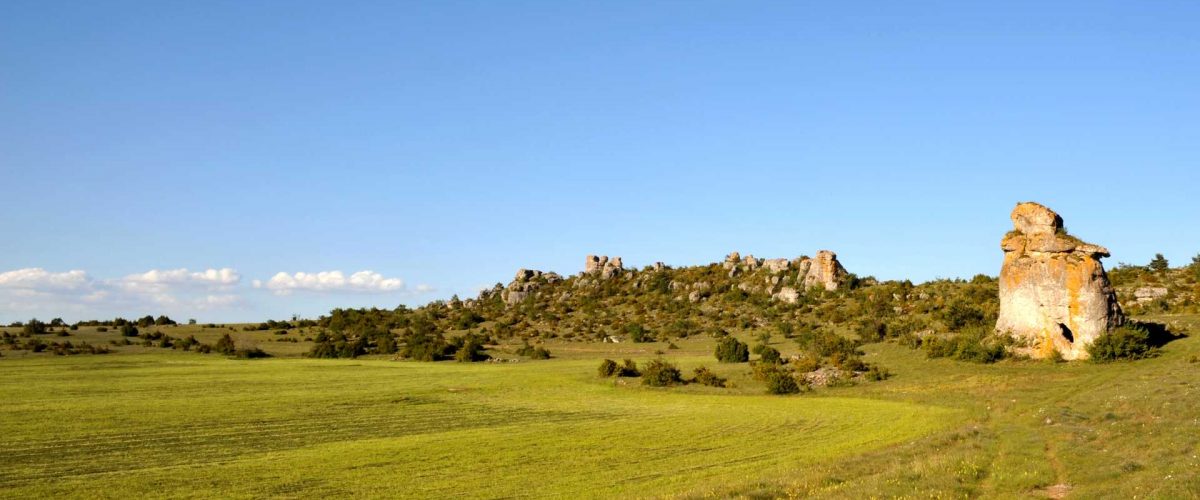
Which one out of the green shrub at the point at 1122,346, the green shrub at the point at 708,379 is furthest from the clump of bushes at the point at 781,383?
the green shrub at the point at 1122,346

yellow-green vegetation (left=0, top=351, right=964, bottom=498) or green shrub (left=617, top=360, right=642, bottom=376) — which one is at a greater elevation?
green shrub (left=617, top=360, right=642, bottom=376)

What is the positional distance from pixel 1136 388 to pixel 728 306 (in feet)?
246

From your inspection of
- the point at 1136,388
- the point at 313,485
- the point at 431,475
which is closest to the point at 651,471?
the point at 431,475

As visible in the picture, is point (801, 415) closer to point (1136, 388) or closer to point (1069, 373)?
point (1136, 388)

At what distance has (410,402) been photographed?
159 feet

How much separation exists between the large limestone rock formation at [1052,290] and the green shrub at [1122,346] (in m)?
0.89

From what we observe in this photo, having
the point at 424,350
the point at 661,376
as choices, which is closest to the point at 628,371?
the point at 661,376

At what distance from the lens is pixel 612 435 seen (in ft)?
114

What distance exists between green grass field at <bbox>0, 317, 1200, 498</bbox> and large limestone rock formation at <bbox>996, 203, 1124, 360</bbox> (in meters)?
3.13

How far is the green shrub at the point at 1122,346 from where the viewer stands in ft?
156

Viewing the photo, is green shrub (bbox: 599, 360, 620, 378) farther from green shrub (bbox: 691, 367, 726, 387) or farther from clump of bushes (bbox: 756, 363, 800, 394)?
clump of bushes (bbox: 756, 363, 800, 394)

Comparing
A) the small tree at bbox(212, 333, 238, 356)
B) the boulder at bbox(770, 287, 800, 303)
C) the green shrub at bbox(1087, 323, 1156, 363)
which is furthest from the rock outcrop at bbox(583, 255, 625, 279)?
the green shrub at bbox(1087, 323, 1156, 363)

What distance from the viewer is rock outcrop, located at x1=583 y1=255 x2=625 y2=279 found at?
456 feet

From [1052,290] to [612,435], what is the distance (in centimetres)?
3293
